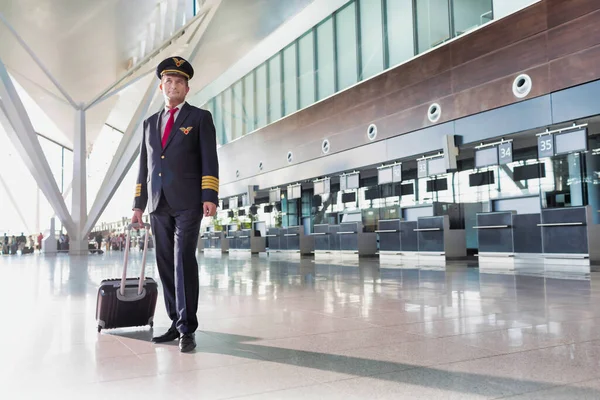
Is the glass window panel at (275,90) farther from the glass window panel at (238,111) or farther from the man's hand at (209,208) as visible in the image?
the man's hand at (209,208)

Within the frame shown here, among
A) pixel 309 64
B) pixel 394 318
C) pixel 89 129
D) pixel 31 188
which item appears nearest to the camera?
pixel 394 318

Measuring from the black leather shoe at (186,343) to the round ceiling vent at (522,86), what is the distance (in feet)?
37.6

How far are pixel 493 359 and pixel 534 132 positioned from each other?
1119 cm

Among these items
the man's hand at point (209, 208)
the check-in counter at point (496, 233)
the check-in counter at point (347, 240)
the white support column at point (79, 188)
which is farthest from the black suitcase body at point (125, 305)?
the white support column at point (79, 188)

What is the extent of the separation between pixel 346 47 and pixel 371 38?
61.3 inches

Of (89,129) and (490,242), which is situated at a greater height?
(89,129)

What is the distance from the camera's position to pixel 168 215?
12.0 ft

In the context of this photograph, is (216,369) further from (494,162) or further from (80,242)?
(80,242)

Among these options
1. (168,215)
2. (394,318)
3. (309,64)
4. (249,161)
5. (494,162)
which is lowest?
(394,318)

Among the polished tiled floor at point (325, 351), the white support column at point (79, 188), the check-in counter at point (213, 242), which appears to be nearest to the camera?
the polished tiled floor at point (325, 351)

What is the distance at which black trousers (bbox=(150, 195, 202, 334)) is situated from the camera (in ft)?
11.3

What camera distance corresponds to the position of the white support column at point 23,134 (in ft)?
57.8

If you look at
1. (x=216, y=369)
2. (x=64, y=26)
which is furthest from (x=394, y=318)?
(x=64, y=26)

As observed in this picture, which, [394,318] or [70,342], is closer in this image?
[70,342]
